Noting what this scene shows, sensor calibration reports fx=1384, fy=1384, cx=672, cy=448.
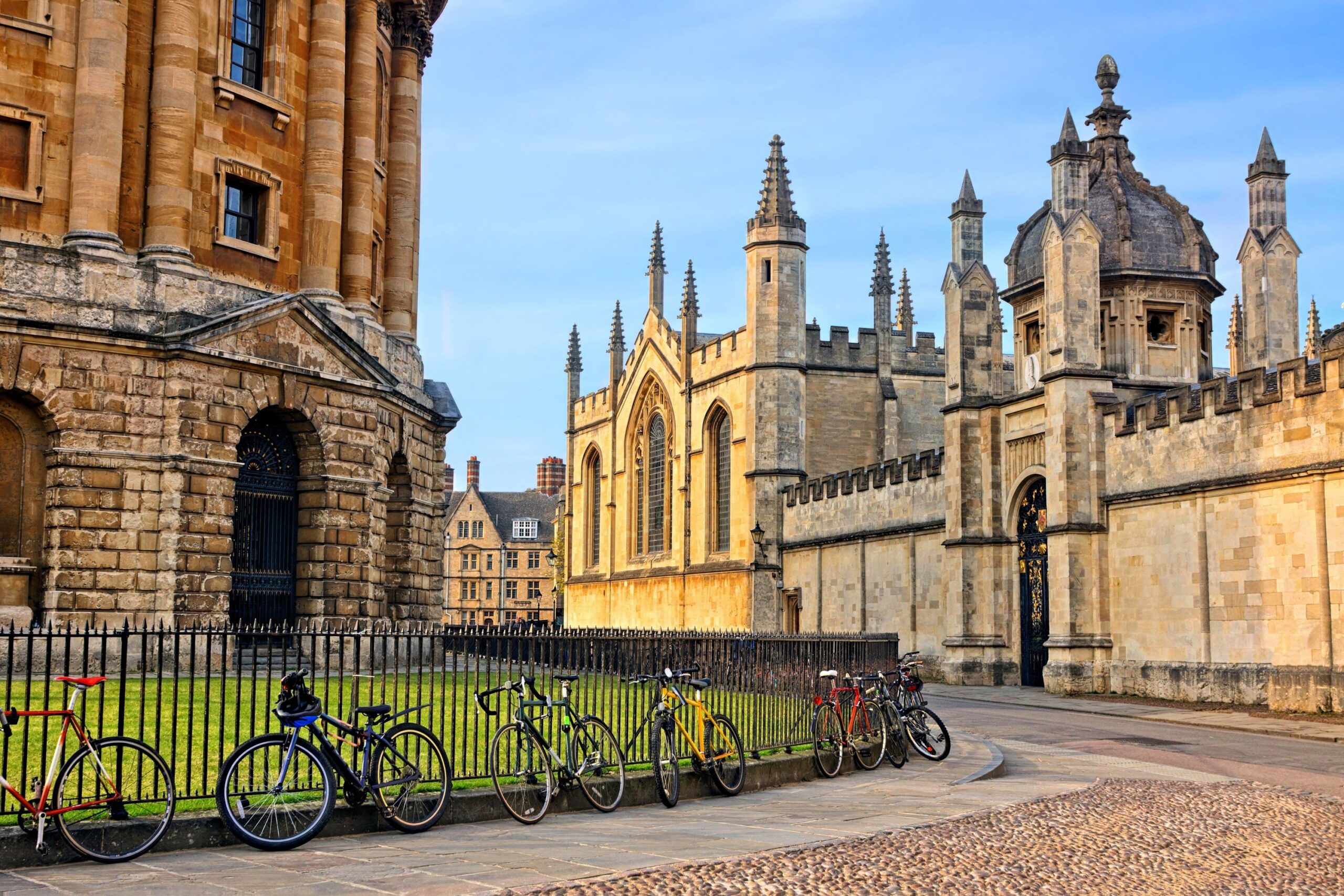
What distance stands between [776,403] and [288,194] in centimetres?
2426

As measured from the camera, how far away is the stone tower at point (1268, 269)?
31.0m

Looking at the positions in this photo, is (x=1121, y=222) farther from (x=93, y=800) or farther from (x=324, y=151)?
(x=93, y=800)

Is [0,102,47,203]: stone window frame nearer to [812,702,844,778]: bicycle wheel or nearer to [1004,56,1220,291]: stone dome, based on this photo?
[812,702,844,778]: bicycle wheel

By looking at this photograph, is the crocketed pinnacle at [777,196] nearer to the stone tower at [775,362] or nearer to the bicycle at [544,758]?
the stone tower at [775,362]

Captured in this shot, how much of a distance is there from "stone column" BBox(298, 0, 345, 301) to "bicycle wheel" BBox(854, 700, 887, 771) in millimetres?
14766

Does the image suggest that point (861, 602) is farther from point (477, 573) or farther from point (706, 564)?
point (477, 573)

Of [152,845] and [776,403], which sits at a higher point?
[776,403]

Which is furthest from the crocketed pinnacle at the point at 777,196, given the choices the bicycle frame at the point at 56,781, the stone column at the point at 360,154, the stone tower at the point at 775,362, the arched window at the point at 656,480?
the bicycle frame at the point at 56,781

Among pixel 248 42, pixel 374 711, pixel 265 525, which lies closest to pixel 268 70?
pixel 248 42

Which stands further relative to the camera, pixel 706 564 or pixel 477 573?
pixel 477 573

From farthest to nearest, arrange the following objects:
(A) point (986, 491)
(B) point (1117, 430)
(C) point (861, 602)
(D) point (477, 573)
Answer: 1. (D) point (477, 573)
2. (C) point (861, 602)
3. (A) point (986, 491)
4. (B) point (1117, 430)

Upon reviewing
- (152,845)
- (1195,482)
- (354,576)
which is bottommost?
(152,845)

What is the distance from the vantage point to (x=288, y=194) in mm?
26484

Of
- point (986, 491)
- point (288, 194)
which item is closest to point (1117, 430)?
point (986, 491)
